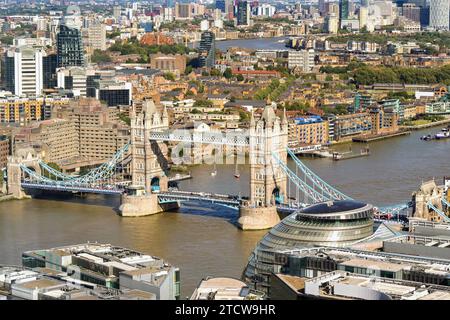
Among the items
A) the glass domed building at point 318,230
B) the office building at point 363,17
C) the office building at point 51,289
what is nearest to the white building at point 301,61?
the office building at point 363,17

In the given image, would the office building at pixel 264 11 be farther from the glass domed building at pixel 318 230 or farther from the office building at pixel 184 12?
the glass domed building at pixel 318 230

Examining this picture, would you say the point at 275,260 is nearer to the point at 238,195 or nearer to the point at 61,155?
the point at 238,195

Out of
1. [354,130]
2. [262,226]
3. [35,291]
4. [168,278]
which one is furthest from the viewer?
[354,130]

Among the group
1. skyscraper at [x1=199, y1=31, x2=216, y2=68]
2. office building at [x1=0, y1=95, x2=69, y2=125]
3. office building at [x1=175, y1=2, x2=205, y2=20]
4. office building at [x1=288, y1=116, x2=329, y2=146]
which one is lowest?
office building at [x1=288, y1=116, x2=329, y2=146]


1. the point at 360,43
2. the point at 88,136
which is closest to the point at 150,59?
the point at 360,43

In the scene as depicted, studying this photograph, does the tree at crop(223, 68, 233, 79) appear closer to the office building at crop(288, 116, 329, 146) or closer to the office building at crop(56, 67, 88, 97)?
the office building at crop(56, 67, 88, 97)

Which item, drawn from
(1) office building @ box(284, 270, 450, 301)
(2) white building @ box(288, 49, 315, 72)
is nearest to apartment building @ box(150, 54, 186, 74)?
(2) white building @ box(288, 49, 315, 72)

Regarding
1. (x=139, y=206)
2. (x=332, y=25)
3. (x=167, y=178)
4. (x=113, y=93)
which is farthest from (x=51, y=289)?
(x=332, y=25)
